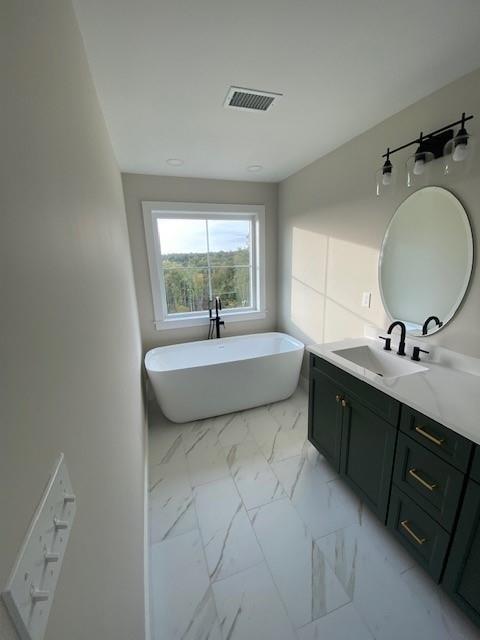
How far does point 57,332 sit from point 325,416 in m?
1.83

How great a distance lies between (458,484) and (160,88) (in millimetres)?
2343

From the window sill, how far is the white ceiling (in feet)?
5.81

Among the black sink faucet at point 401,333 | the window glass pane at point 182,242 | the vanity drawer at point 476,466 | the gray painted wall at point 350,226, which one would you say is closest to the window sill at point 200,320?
the gray painted wall at point 350,226

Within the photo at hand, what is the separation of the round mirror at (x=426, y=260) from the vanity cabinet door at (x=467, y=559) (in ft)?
3.14

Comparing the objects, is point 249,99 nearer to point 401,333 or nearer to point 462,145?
point 462,145

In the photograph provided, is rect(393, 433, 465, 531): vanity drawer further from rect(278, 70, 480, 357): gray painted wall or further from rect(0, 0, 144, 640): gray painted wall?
rect(0, 0, 144, 640): gray painted wall

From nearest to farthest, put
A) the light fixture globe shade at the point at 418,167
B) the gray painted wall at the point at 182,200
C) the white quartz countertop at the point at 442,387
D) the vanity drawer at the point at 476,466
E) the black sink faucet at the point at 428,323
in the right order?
the vanity drawer at the point at 476,466
the white quartz countertop at the point at 442,387
the light fixture globe shade at the point at 418,167
the black sink faucet at the point at 428,323
the gray painted wall at the point at 182,200

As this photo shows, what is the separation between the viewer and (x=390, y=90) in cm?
152

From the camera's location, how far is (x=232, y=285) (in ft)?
11.2

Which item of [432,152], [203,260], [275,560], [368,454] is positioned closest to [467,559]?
[368,454]

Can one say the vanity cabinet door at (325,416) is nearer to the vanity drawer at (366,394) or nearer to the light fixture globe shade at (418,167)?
the vanity drawer at (366,394)

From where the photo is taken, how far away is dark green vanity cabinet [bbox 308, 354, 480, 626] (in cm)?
110

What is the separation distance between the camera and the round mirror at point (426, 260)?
5.11ft

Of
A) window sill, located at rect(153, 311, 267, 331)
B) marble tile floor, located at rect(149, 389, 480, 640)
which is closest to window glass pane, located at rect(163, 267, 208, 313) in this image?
window sill, located at rect(153, 311, 267, 331)
